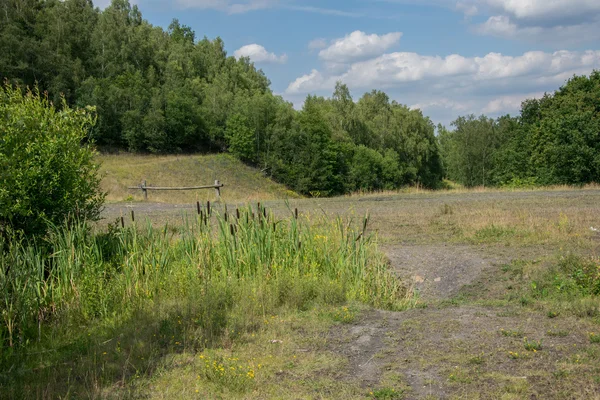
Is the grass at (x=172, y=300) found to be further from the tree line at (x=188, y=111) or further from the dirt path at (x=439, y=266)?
the tree line at (x=188, y=111)

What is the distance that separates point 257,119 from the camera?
65250 millimetres

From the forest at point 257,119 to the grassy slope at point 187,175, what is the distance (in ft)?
11.4

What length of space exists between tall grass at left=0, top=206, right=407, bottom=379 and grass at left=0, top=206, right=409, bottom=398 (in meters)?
0.02

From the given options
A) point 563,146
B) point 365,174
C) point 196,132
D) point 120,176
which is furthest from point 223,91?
point 563,146

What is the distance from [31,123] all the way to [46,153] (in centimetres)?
57

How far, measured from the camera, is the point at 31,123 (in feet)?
28.5

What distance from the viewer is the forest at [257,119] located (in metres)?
50.5

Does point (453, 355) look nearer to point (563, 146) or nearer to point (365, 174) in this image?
point (563, 146)

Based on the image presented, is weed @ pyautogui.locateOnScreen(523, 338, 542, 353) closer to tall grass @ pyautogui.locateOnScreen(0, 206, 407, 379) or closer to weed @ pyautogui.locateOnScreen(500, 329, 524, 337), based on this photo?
weed @ pyautogui.locateOnScreen(500, 329, 524, 337)

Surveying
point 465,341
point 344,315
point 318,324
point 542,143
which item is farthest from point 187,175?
point 465,341

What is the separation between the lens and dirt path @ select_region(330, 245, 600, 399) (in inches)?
183

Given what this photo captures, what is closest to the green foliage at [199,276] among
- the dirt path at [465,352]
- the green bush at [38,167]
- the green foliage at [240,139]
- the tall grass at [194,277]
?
the tall grass at [194,277]

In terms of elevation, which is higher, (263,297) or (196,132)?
(196,132)

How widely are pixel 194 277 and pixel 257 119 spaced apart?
5830cm
